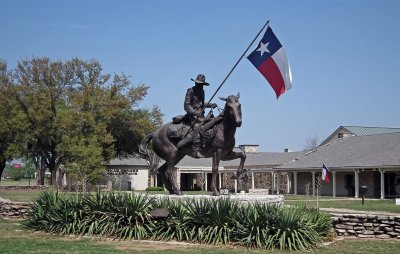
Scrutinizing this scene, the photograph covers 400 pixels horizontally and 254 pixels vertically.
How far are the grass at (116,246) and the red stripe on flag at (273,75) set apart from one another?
434cm

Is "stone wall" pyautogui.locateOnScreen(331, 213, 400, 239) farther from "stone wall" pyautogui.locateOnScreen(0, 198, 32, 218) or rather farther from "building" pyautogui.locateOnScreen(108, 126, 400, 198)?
"building" pyautogui.locateOnScreen(108, 126, 400, 198)

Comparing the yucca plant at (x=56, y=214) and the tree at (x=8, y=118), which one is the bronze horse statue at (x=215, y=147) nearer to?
the yucca plant at (x=56, y=214)

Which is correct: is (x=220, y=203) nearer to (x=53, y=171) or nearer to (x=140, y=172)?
(x=53, y=171)

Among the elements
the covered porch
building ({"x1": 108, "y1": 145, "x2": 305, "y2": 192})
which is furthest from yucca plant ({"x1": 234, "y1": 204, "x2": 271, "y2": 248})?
building ({"x1": 108, "y1": 145, "x2": 305, "y2": 192})

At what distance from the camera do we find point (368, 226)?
15398 millimetres

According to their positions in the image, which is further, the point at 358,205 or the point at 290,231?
the point at 358,205

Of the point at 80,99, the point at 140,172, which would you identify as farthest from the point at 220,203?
the point at 140,172

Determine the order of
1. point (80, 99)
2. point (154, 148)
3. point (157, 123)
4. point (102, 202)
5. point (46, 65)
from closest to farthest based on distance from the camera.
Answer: point (102, 202) → point (154, 148) → point (80, 99) → point (46, 65) → point (157, 123)

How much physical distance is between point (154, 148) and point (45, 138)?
4146cm

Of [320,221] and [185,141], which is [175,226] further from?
[320,221]

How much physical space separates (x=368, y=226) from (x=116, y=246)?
684cm

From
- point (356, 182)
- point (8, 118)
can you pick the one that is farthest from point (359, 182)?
point (8, 118)

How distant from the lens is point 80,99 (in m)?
52.7

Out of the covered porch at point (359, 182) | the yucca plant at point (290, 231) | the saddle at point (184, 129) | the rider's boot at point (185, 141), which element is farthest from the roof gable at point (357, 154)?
the yucca plant at point (290, 231)
